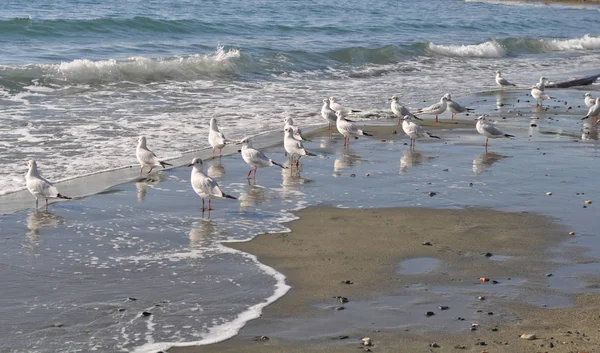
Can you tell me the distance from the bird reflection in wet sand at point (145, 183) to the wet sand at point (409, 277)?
2.00m

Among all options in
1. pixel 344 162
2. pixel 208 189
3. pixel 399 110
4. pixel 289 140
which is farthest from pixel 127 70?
pixel 208 189

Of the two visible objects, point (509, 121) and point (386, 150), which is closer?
point (386, 150)

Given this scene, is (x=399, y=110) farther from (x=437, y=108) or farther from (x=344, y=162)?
(x=344, y=162)

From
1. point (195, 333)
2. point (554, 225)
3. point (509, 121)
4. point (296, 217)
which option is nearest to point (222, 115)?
point (509, 121)

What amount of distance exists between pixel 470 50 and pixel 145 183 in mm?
20466

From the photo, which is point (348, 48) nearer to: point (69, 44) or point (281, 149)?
point (69, 44)

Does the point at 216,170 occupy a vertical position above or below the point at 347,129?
below

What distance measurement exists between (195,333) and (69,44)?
2059 centimetres

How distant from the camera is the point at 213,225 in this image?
31.0 feet

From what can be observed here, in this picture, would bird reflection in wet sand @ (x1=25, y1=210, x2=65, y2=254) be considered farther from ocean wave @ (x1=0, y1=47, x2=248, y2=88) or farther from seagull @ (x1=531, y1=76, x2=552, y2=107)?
seagull @ (x1=531, y1=76, x2=552, y2=107)

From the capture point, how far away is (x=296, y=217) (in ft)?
31.9

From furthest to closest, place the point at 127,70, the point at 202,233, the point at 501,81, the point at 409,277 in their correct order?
the point at 127,70 < the point at 501,81 < the point at 202,233 < the point at 409,277

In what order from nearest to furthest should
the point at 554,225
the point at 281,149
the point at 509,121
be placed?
the point at 554,225 → the point at 281,149 → the point at 509,121

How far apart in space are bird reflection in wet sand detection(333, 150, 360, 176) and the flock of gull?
40cm
